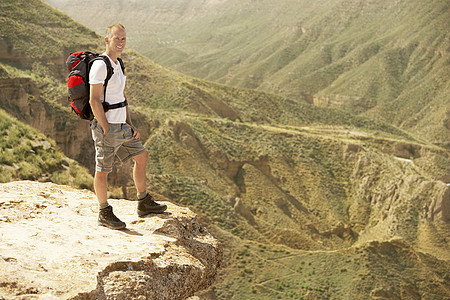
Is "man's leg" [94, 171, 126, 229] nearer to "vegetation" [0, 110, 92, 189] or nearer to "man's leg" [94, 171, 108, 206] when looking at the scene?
"man's leg" [94, 171, 108, 206]

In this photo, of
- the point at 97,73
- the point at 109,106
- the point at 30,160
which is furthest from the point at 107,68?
the point at 30,160

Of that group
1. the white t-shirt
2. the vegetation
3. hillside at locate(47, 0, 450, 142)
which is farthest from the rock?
hillside at locate(47, 0, 450, 142)

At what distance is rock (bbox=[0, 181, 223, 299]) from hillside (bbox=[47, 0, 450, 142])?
68.5 metres

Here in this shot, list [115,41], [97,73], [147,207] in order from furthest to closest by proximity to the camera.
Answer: [147,207] < [115,41] < [97,73]

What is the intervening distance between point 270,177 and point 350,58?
260ft

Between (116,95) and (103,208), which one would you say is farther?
(103,208)

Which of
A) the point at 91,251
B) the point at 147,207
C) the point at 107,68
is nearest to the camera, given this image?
the point at 91,251

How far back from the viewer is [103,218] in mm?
5711

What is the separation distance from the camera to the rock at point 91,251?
4266mm

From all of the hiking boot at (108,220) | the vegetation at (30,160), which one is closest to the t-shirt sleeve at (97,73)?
the hiking boot at (108,220)

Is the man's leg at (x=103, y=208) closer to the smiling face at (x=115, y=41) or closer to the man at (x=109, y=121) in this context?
the man at (x=109, y=121)

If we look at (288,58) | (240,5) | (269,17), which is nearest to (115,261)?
(288,58)

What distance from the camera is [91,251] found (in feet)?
16.1

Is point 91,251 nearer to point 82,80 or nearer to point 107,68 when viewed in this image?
point 82,80
